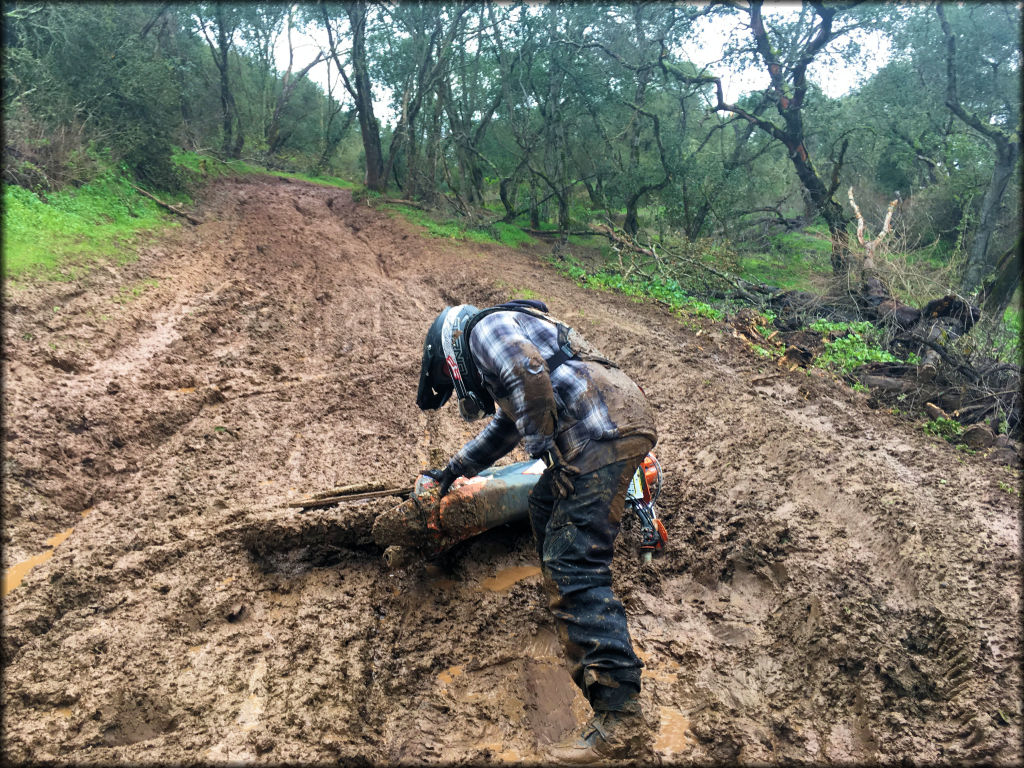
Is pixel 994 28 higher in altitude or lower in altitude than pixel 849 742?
higher

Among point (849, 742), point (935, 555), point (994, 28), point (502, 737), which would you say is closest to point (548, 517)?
point (502, 737)

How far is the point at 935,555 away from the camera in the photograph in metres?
2.90

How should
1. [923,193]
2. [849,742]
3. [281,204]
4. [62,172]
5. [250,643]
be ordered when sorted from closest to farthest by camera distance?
1. [849,742]
2. [250,643]
3. [62,172]
4. [281,204]
5. [923,193]

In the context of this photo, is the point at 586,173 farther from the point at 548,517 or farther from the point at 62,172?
the point at 548,517

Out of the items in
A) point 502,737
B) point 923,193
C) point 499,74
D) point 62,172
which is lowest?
point 502,737

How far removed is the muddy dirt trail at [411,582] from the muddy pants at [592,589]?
1.22 ft

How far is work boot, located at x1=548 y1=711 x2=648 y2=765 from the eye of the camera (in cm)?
218

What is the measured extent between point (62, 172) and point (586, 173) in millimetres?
10237

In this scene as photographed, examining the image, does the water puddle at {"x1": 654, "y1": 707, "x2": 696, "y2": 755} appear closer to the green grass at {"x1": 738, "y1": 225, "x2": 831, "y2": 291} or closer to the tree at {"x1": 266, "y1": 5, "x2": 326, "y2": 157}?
the green grass at {"x1": 738, "y1": 225, "x2": 831, "y2": 291}

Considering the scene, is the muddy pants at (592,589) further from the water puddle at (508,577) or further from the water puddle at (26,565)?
the water puddle at (26,565)

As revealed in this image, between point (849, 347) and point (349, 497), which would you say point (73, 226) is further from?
point (849, 347)

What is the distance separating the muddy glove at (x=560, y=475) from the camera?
2410 millimetres

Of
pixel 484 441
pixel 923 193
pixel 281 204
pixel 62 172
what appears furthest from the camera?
pixel 923 193

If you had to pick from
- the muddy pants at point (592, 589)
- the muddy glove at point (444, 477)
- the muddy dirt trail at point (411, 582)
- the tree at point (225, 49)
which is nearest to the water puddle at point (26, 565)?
the muddy dirt trail at point (411, 582)
